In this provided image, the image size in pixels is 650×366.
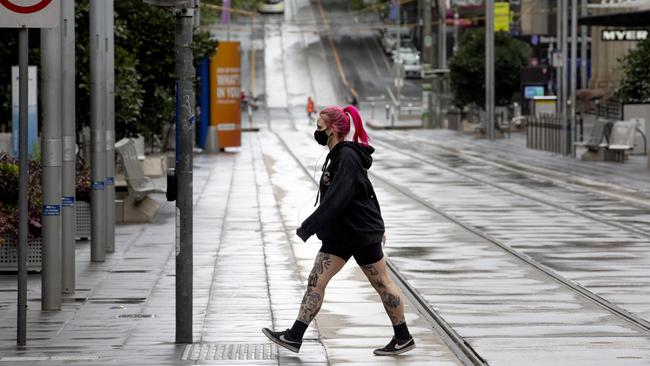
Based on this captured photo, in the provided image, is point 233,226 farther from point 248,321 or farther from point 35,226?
point 248,321

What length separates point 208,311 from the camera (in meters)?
14.2

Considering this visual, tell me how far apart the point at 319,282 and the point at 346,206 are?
0.63 m

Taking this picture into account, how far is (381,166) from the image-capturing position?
41.8 metres

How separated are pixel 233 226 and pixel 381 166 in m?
18.3

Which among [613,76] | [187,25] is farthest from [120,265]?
[613,76]

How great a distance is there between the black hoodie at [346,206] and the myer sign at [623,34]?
134 feet

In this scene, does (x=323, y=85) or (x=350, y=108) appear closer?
(x=350, y=108)

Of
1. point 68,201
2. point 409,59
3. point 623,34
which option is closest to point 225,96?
point 623,34

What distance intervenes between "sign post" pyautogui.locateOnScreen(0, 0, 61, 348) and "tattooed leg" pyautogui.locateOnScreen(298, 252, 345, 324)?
2.15 m

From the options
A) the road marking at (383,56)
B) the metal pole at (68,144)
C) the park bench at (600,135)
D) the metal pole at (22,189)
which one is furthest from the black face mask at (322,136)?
the road marking at (383,56)

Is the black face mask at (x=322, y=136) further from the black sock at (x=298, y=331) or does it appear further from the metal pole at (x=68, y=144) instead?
the metal pole at (x=68, y=144)

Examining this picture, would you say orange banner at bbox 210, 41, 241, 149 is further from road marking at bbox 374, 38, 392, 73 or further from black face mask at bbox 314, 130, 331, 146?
road marking at bbox 374, 38, 392, 73

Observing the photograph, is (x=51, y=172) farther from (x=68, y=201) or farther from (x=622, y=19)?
(x=622, y=19)

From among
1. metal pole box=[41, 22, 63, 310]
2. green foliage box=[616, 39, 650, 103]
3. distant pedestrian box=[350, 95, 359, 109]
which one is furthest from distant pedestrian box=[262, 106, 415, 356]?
distant pedestrian box=[350, 95, 359, 109]
